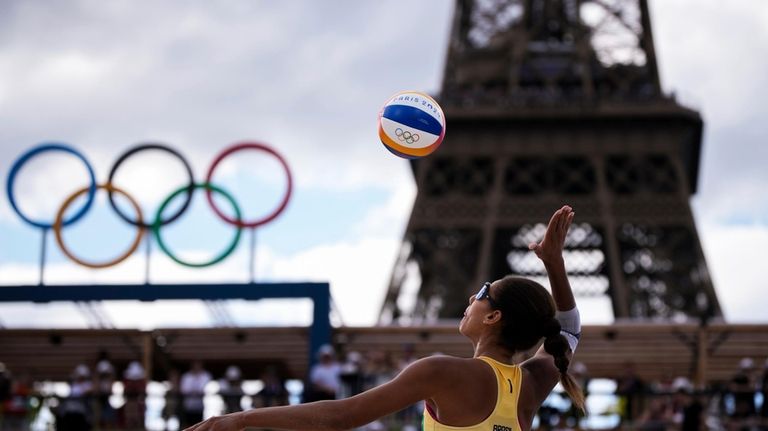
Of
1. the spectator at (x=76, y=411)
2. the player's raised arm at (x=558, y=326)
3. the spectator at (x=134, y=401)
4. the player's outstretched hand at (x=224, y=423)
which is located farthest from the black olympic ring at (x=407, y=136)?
the spectator at (x=134, y=401)

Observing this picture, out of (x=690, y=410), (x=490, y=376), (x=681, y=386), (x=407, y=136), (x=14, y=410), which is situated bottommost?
(x=14, y=410)

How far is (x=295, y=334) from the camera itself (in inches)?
949

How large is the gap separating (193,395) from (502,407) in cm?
1450

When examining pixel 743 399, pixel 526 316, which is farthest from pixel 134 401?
pixel 526 316

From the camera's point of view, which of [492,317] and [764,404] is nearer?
[492,317]

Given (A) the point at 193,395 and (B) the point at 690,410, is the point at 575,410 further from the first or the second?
(A) the point at 193,395

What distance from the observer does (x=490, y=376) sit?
5070 mm

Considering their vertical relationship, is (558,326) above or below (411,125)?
below

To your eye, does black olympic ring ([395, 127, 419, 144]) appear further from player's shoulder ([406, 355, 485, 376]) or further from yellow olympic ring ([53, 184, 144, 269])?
yellow olympic ring ([53, 184, 144, 269])

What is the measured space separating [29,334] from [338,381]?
26.7 ft

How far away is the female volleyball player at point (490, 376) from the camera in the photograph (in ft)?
15.7

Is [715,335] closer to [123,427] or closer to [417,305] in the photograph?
[123,427]

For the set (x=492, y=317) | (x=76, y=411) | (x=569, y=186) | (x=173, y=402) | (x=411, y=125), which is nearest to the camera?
(x=492, y=317)

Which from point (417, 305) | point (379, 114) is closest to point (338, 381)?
point (379, 114)
